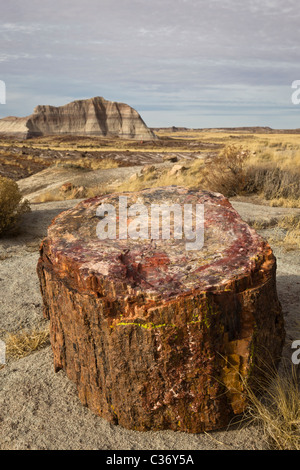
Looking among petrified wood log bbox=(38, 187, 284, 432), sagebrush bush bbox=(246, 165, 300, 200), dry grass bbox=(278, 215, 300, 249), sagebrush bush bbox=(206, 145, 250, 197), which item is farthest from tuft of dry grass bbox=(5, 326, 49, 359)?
sagebrush bush bbox=(206, 145, 250, 197)

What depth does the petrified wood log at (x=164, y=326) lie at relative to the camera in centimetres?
169

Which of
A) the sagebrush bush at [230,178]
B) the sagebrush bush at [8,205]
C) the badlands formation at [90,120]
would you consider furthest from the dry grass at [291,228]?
the badlands formation at [90,120]

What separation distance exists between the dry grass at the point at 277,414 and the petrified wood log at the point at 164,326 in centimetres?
10

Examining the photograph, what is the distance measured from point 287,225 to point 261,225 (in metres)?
0.40

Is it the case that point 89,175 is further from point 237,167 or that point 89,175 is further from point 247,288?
point 247,288

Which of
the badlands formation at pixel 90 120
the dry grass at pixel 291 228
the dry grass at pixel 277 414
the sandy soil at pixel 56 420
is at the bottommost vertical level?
the sandy soil at pixel 56 420

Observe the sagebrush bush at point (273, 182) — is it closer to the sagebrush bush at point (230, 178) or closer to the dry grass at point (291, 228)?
the sagebrush bush at point (230, 178)

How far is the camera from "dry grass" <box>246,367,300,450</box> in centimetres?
174

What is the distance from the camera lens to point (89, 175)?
1348 cm

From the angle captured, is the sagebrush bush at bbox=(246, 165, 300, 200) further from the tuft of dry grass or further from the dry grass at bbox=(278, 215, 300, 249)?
the tuft of dry grass

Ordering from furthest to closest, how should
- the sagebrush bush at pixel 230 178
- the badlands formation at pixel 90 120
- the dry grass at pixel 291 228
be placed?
1. the badlands formation at pixel 90 120
2. the sagebrush bush at pixel 230 178
3. the dry grass at pixel 291 228
